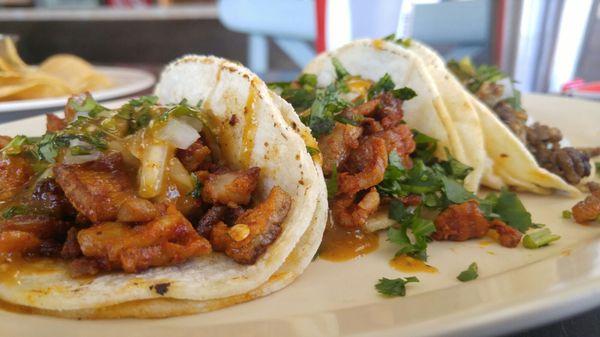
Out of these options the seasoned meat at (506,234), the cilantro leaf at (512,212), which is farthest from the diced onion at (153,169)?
the cilantro leaf at (512,212)

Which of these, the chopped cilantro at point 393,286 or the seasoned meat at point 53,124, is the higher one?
the seasoned meat at point 53,124

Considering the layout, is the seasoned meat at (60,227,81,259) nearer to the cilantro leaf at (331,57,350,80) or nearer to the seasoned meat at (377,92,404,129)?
the seasoned meat at (377,92,404,129)

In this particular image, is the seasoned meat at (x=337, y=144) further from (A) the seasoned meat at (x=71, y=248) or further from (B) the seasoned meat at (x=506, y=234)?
(A) the seasoned meat at (x=71, y=248)

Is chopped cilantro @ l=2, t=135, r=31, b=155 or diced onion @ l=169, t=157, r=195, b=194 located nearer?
diced onion @ l=169, t=157, r=195, b=194

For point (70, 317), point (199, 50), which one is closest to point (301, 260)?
point (70, 317)

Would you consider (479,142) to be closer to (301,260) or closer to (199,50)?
(301,260)

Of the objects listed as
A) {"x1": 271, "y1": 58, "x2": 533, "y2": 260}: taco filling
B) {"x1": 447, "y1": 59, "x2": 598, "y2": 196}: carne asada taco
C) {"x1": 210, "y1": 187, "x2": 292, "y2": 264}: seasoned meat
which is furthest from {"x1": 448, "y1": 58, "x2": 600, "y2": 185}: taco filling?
{"x1": 210, "y1": 187, "x2": 292, "y2": 264}: seasoned meat
